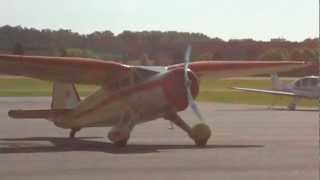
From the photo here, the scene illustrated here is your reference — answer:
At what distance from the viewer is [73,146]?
57.1ft

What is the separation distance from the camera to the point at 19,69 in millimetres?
17609

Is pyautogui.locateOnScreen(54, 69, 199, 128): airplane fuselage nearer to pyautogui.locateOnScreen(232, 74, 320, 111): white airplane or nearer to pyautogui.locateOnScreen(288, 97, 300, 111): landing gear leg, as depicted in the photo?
pyautogui.locateOnScreen(288, 97, 300, 111): landing gear leg

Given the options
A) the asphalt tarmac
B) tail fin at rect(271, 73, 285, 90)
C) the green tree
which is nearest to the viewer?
the asphalt tarmac

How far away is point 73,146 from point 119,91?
1.71m

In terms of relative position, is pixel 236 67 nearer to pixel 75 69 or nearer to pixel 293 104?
pixel 75 69

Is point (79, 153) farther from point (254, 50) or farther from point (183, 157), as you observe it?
point (254, 50)

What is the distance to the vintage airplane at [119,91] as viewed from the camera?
16766mm

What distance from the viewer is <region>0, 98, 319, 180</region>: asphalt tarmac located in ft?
37.4

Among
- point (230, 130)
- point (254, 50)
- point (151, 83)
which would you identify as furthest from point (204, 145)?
point (254, 50)

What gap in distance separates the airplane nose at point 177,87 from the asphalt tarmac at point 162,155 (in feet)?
3.45

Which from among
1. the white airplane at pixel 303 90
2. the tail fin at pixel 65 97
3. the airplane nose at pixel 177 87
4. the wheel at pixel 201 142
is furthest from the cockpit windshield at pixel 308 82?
the airplane nose at pixel 177 87

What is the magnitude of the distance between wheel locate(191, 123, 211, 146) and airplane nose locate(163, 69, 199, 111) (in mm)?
1040

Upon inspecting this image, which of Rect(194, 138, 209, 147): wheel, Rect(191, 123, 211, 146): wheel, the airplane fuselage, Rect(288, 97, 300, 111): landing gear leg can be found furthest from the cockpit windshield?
Rect(194, 138, 209, 147): wheel

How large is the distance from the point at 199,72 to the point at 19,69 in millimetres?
4843
